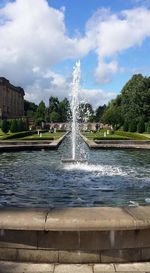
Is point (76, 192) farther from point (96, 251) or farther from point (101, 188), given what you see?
point (96, 251)

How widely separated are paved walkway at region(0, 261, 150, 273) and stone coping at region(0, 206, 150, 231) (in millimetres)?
343

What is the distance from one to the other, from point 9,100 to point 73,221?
127m

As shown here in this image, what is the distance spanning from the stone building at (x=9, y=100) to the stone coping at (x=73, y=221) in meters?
109

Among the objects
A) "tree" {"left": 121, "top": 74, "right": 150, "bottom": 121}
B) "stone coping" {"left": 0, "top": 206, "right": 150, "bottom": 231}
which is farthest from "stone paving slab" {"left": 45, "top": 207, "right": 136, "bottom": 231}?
"tree" {"left": 121, "top": 74, "right": 150, "bottom": 121}

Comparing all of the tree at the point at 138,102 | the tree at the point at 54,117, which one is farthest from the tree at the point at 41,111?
the tree at the point at 138,102

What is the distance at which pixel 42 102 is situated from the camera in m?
136

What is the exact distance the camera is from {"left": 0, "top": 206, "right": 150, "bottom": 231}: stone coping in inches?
153

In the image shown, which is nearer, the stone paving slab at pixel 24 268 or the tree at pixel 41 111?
the stone paving slab at pixel 24 268

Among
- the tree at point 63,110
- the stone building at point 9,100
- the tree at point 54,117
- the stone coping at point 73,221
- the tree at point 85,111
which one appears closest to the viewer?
the stone coping at point 73,221

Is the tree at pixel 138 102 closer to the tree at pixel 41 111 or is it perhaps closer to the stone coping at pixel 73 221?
the tree at pixel 41 111

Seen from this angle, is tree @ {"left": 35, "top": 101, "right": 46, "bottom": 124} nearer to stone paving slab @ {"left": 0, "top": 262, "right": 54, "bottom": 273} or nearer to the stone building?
the stone building

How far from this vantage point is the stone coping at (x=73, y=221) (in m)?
3.88

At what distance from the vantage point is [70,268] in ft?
12.4

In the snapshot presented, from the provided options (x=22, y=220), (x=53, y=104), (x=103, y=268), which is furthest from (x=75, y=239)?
(x=53, y=104)
